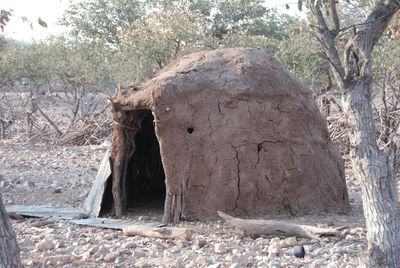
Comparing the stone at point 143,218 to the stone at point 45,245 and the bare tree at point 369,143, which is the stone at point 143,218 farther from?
Answer: the bare tree at point 369,143

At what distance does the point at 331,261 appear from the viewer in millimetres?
3730

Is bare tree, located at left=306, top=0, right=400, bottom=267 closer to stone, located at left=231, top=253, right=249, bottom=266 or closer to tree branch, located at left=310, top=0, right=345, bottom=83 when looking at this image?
tree branch, located at left=310, top=0, right=345, bottom=83

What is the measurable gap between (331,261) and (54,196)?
14.4 feet

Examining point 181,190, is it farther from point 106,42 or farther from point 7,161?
point 106,42

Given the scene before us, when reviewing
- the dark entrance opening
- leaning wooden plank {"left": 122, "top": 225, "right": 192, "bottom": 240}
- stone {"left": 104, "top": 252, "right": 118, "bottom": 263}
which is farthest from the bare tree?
the dark entrance opening

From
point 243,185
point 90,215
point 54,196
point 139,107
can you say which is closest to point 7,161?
point 54,196

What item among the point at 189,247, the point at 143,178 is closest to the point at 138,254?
the point at 189,247

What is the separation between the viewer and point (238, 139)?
5.26 m

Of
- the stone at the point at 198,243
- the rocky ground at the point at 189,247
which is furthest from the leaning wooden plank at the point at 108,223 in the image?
the stone at the point at 198,243

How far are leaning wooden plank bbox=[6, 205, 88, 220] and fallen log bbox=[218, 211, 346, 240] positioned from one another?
6.63 ft

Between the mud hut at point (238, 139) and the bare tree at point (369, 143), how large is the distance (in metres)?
1.89

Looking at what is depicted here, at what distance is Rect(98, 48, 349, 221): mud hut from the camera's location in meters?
5.17

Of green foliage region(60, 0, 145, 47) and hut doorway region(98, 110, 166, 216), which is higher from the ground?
green foliage region(60, 0, 145, 47)

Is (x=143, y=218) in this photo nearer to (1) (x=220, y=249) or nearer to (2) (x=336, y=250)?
(1) (x=220, y=249)
